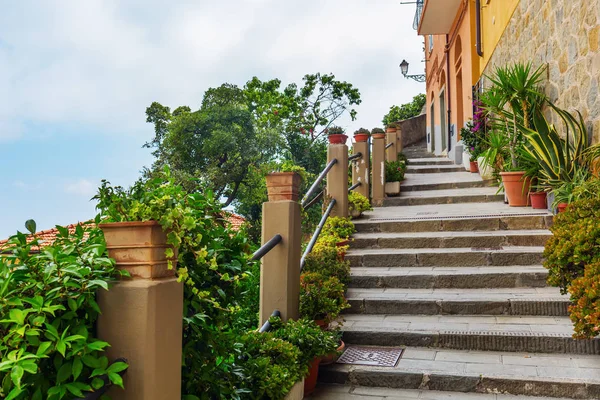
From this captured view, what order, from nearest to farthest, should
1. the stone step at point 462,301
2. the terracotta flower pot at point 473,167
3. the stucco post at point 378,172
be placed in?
the stone step at point 462,301
the stucco post at point 378,172
the terracotta flower pot at point 473,167

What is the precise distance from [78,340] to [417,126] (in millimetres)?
18299

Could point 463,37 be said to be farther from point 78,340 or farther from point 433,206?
point 78,340

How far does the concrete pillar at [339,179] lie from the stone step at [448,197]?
5.45ft

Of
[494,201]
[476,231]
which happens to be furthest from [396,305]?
[494,201]

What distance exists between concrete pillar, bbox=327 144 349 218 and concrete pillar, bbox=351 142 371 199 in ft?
4.72

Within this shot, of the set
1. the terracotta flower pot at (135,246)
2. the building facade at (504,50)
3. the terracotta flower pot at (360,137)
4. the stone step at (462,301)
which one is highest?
the building facade at (504,50)

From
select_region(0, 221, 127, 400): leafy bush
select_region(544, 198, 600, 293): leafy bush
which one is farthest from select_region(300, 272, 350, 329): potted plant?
select_region(0, 221, 127, 400): leafy bush

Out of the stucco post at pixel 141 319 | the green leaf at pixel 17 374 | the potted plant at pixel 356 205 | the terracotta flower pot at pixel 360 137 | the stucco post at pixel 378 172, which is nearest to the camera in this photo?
the green leaf at pixel 17 374

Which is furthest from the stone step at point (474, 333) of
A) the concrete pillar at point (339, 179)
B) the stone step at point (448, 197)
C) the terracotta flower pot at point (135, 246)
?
the stone step at point (448, 197)

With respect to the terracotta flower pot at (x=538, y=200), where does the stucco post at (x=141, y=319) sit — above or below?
below

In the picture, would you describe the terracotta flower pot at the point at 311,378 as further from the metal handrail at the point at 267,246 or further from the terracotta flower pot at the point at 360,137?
the terracotta flower pot at the point at 360,137

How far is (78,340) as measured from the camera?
4.64 ft

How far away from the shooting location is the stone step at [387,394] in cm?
295

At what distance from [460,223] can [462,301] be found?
1781 millimetres
